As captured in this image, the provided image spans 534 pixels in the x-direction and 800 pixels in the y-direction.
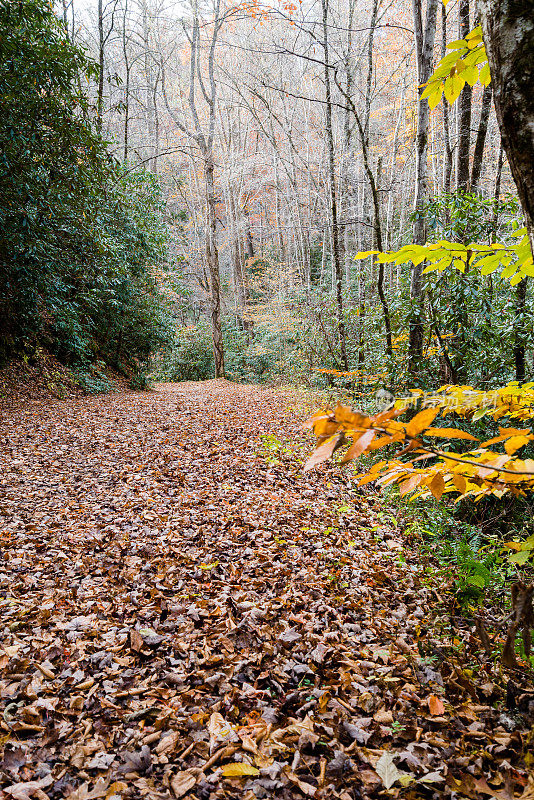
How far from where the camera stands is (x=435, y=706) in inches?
73.9

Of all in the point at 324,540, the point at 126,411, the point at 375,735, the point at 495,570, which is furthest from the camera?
the point at 126,411

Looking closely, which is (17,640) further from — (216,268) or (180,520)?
(216,268)

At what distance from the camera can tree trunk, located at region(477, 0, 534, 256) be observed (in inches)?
31.3

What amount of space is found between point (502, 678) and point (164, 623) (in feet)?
5.94

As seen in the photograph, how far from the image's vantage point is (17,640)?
2.14 meters

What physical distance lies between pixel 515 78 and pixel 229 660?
2.51 meters

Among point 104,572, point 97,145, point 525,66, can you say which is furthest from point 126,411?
point 525,66

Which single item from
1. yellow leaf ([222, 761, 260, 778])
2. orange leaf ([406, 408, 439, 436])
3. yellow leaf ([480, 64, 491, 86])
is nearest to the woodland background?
yellow leaf ([480, 64, 491, 86])

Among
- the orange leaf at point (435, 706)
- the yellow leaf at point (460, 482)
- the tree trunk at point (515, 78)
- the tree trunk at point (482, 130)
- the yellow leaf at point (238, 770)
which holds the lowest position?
the orange leaf at point (435, 706)

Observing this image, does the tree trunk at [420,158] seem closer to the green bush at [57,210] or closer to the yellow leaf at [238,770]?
the yellow leaf at [238,770]

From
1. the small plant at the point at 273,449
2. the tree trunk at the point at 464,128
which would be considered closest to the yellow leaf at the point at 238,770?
the small plant at the point at 273,449

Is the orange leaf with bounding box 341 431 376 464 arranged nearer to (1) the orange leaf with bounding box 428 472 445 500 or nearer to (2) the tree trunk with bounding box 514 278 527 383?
(1) the orange leaf with bounding box 428 472 445 500

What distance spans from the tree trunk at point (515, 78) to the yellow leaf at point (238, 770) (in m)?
1.98

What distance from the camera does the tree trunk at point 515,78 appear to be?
2.61 ft
